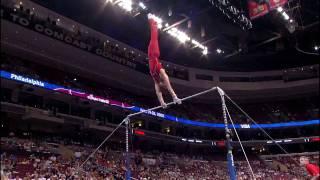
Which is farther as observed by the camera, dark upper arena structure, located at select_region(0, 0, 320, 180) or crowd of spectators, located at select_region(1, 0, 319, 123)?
crowd of spectators, located at select_region(1, 0, 319, 123)

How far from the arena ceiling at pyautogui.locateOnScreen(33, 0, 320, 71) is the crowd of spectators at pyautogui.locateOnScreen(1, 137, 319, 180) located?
9.25 metres

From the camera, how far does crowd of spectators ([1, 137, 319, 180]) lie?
17406 millimetres

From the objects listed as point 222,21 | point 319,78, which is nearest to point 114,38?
point 222,21

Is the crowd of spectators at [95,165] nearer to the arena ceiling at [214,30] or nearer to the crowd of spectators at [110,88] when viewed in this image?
the crowd of spectators at [110,88]

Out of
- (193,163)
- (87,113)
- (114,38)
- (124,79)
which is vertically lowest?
(193,163)

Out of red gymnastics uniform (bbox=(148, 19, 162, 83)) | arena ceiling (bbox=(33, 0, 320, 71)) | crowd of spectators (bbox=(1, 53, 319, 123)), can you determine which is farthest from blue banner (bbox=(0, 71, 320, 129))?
red gymnastics uniform (bbox=(148, 19, 162, 83))

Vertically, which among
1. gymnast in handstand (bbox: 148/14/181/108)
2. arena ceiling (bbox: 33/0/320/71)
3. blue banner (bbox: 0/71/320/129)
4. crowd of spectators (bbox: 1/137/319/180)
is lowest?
crowd of spectators (bbox: 1/137/319/180)

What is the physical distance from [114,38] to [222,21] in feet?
29.1

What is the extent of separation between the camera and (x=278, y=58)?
37.4 m

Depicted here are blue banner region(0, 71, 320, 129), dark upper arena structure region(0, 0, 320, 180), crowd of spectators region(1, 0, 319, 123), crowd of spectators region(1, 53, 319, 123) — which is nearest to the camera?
dark upper arena structure region(0, 0, 320, 180)

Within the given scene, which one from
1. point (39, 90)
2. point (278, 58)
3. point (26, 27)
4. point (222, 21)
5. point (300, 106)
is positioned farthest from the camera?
point (300, 106)

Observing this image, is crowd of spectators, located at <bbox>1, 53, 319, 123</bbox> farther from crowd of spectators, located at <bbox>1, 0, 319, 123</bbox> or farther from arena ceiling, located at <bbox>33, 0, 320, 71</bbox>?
arena ceiling, located at <bbox>33, 0, 320, 71</bbox>

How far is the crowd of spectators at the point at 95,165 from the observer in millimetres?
17406

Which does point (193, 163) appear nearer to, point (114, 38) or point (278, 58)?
Answer: point (114, 38)
